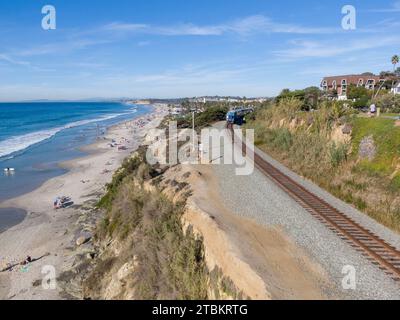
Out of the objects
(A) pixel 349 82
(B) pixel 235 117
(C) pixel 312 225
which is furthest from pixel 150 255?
(A) pixel 349 82

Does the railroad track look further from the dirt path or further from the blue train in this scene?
the blue train

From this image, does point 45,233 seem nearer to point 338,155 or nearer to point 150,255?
point 150,255

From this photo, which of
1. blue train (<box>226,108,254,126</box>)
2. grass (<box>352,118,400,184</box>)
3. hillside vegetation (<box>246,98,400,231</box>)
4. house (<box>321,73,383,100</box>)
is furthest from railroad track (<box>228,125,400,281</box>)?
house (<box>321,73,383,100</box>)

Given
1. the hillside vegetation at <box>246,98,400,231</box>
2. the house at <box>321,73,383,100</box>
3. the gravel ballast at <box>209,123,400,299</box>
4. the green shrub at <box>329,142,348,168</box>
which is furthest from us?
the house at <box>321,73,383,100</box>

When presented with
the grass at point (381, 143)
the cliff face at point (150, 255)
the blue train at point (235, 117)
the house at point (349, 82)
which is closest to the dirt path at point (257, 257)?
the cliff face at point (150, 255)

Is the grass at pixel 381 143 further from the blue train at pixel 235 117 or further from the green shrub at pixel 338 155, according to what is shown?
the blue train at pixel 235 117

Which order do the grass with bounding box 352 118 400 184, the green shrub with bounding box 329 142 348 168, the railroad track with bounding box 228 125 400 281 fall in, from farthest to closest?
the green shrub with bounding box 329 142 348 168 < the grass with bounding box 352 118 400 184 < the railroad track with bounding box 228 125 400 281
